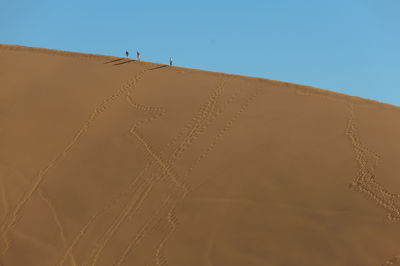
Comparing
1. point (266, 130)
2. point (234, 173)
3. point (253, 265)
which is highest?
point (266, 130)

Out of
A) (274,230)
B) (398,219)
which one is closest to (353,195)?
(398,219)

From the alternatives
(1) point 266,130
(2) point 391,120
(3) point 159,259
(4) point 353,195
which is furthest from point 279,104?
(3) point 159,259

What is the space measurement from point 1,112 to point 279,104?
10.2 metres

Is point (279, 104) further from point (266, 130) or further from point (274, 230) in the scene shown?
point (274, 230)

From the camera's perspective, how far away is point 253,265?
11938mm

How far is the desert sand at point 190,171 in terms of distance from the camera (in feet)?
40.8

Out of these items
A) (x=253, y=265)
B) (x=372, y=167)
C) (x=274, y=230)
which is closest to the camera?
(x=253, y=265)

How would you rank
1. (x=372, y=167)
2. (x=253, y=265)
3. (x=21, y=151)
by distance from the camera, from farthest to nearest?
(x=21, y=151) < (x=372, y=167) < (x=253, y=265)

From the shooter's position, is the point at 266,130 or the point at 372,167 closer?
the point at 372,167

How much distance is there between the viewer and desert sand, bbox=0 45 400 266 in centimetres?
1245

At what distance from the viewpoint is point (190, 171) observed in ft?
48.2

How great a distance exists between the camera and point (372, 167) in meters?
14.4

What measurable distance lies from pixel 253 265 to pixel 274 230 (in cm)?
125

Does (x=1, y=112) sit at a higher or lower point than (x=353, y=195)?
higher
